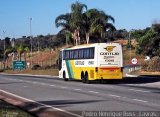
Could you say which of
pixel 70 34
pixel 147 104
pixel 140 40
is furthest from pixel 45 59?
pixel 147 104

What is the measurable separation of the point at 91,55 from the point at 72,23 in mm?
34326

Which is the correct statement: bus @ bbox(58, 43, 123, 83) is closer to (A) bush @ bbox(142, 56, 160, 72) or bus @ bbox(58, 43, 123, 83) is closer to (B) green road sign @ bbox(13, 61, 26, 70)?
(A) bush @ bbox(142, 56, 160, 72)

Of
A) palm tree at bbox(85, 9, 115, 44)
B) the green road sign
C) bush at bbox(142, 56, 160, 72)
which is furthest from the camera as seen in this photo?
the green road sign

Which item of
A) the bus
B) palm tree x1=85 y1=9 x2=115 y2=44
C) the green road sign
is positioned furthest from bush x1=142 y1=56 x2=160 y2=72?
the green road sign

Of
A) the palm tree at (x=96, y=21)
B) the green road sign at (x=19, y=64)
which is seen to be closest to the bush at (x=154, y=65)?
the palm tree at (x=96, y=21)

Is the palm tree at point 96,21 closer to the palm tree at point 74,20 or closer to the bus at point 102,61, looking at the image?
the palm tree at point 74,20

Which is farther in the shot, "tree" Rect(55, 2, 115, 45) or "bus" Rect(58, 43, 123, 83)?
"tree" Rect(55, 2, 115, 45)

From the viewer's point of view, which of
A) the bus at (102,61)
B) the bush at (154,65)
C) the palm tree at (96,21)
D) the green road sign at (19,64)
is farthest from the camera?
the green road sign at (19,64)

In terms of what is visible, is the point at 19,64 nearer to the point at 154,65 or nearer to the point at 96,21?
the point at 96,21

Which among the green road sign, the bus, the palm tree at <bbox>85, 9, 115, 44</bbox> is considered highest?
the palm tree at <bbox>85, 9, 115, 44</bbox>

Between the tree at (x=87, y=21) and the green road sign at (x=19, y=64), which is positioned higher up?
the tree at (x=87, y=21)

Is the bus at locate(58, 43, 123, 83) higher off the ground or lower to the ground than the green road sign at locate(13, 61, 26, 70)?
lower

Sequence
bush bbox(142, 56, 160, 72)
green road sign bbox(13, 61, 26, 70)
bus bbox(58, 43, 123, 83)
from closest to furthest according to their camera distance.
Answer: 1. bus bbox(58, 43, 123, 83)
2. bush bbox(142, 56, 160, 72)
3. green road sign bbox(13, 61, 26, 70)

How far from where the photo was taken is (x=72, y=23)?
240ft
